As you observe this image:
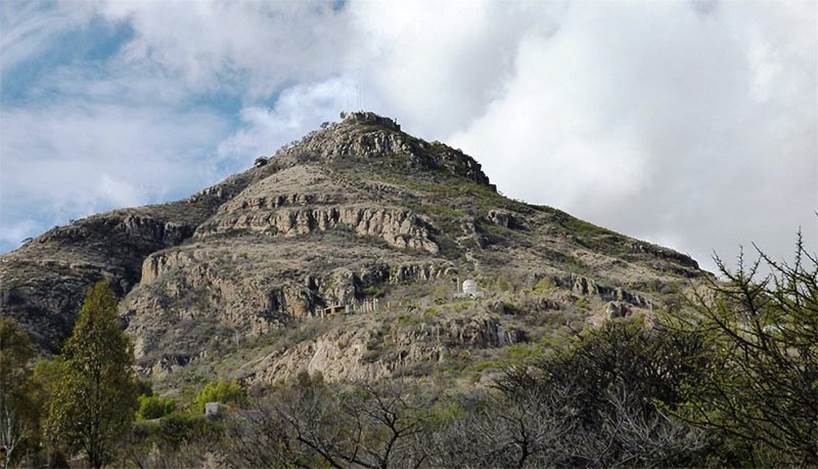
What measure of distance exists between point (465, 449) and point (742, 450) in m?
4.85

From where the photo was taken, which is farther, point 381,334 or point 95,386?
point 381,334

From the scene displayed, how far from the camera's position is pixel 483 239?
249 feet

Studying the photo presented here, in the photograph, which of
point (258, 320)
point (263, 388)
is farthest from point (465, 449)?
point (258, 320)

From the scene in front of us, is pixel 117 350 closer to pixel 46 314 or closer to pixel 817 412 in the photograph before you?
pixel 817 412

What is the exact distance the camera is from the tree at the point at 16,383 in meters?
21.8

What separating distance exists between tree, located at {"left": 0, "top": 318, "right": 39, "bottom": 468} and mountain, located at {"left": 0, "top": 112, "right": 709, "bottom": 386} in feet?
68.6

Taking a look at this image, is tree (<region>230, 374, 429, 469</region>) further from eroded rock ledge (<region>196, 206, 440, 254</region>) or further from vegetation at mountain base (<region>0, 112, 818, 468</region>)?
eroded rock ledge (<region>196, 206, 440, 254</region>)

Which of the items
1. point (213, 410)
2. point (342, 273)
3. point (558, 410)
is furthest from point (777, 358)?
point (342, 273)

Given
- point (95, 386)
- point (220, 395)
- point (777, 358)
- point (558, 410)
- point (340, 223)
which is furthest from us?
point (340, 223)

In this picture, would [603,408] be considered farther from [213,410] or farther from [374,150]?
[374,150]

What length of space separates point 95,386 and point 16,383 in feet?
12.1

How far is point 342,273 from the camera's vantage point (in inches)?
2625

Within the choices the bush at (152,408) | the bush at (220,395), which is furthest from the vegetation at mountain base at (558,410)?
the bush at (220,395)

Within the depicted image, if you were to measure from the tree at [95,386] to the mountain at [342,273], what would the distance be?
779 inches
